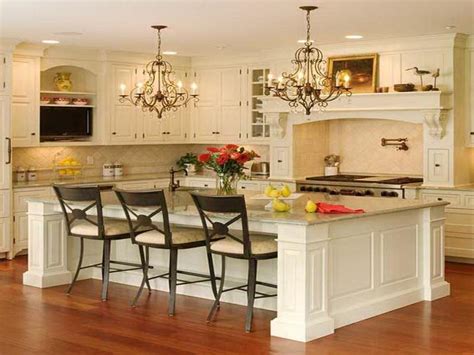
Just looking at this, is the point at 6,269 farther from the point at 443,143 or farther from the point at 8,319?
the point at 443,143

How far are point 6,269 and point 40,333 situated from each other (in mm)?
2803

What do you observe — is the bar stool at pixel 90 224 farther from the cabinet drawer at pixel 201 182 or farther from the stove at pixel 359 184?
the cabinet drawer at pixel 201 182

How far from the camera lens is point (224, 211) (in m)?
5.93

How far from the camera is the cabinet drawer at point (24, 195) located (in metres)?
9.15

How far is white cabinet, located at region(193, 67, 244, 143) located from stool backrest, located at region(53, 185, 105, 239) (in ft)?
12.9

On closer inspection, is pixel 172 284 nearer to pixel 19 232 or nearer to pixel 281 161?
pixel 19 232

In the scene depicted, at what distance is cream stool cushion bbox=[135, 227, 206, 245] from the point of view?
6.50 meters

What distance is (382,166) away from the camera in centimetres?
988

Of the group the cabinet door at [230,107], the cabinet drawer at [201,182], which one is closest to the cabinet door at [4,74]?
the cabinet drawer at [201,182]

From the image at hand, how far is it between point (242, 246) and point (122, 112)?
4.92 metres

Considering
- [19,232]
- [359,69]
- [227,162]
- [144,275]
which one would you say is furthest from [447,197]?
[19,232]

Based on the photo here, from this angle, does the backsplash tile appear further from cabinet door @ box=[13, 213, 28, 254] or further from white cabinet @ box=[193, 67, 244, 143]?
cabinet door @ box=[13, 213, 28, 254]

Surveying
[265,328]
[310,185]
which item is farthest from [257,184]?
[265,328]

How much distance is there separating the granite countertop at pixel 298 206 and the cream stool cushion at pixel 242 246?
18 centimetres
